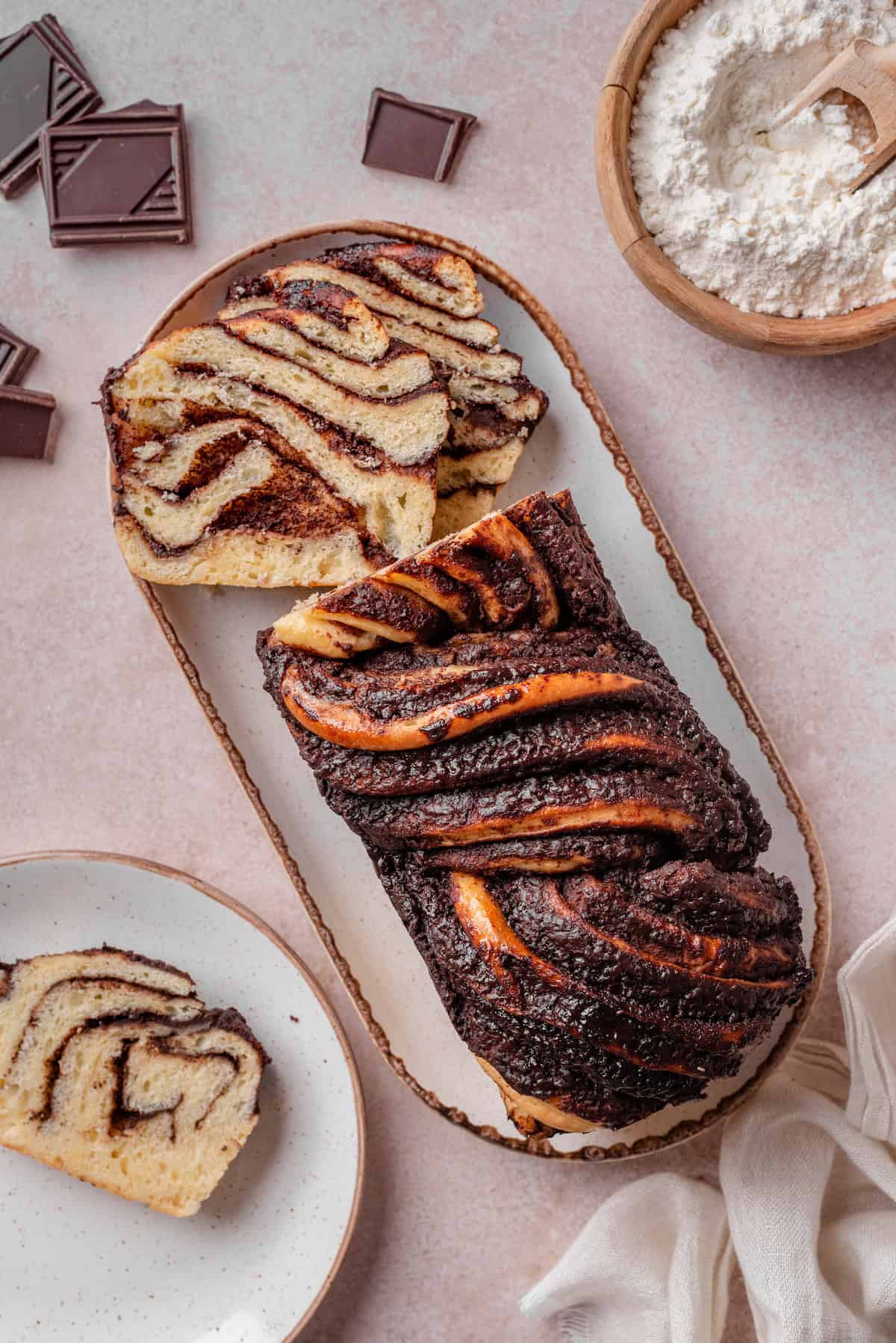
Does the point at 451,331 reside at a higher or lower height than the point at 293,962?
higher

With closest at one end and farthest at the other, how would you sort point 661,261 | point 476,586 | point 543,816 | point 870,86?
1. point 543,816
2. point 476,586
3. point 870,86
4. point 661,261

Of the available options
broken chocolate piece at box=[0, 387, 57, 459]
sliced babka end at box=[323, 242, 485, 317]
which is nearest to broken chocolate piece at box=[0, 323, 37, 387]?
broken chocolate piece at box=[0, 387, 57, 459]

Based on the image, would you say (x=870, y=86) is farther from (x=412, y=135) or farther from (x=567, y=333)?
(x=412, y=135)

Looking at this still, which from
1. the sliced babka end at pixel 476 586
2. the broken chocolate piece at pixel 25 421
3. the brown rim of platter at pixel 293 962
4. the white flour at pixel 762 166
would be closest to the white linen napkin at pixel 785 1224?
the brown rim of platter at pixel 293 962

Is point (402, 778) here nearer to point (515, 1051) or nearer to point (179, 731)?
point (515, 1051)

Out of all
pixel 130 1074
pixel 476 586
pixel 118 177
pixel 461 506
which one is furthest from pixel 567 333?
pixel 130 1074

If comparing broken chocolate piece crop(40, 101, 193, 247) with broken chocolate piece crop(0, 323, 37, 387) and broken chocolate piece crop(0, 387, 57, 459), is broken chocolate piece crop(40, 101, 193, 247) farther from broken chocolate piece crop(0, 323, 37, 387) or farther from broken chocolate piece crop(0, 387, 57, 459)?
broken chocolate piece crop(0, 387, 57, 459)

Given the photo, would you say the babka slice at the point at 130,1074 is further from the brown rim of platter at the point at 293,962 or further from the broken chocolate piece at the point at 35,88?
the broken chocolate piece at the point at 35,88
